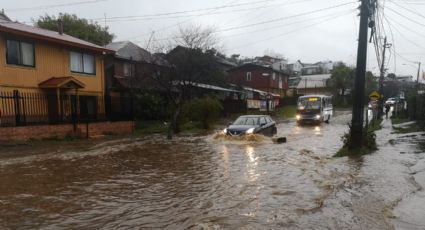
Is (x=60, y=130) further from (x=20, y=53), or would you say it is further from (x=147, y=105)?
(x=147, y=105)

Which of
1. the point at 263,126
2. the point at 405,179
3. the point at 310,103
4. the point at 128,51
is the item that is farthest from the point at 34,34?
the point at 310,103

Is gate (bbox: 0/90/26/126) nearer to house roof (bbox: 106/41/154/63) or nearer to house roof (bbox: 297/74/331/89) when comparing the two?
house roof (bbox: 106/41/154/63)

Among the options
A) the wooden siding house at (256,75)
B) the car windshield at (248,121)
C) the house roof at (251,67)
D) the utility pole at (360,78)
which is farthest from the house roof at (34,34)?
the wooden siding house at (256,75)

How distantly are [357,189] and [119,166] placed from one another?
304 inches

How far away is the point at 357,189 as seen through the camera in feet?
33.2

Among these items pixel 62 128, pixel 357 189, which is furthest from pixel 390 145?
pixel 62 128

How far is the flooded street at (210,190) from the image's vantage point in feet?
24.4

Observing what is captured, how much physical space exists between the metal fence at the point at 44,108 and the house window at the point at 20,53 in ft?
5.71

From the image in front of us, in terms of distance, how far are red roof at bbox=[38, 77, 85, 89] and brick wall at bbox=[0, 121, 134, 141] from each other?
2.79 metres

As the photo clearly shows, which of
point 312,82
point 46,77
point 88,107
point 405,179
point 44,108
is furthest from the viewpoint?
point 312,82

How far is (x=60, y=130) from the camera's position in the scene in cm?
2202

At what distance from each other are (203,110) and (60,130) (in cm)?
1126

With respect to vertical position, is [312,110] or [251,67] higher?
[251,67]

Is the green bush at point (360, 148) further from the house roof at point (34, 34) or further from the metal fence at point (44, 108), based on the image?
the house roof at point (34, 34)
